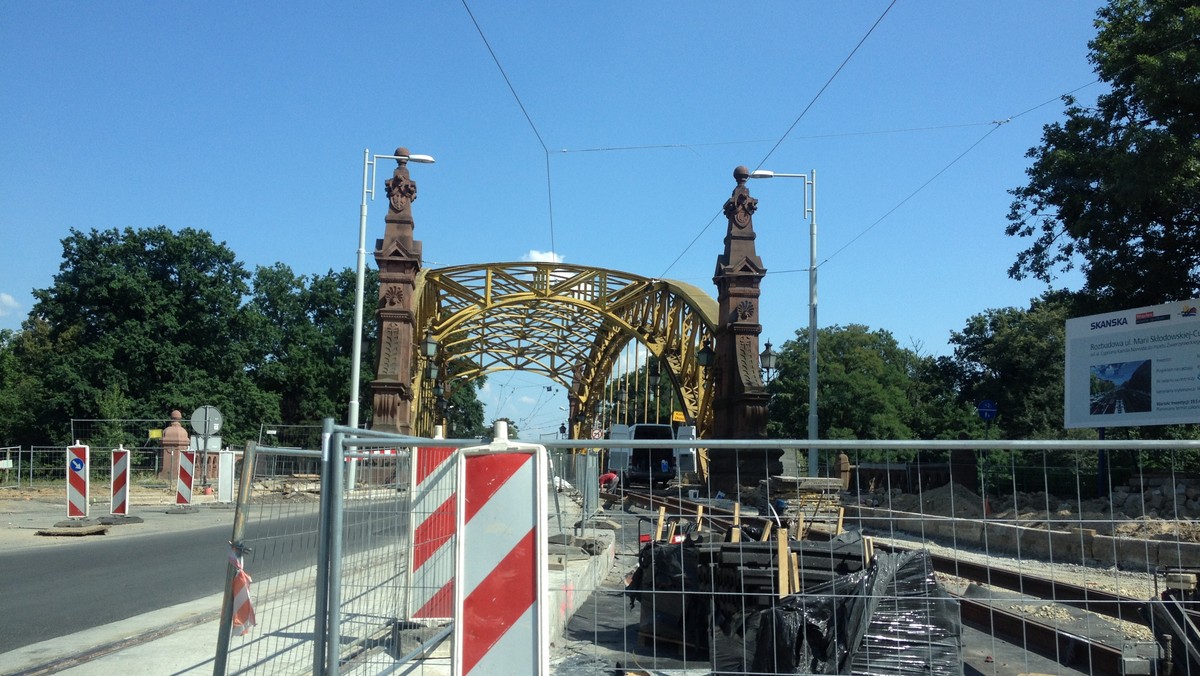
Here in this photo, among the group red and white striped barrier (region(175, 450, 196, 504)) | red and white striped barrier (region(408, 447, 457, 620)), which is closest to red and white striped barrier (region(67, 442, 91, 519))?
red and white striped barrier (region(175, 450, 196, 504))

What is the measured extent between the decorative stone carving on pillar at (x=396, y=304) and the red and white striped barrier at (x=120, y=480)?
304 inches

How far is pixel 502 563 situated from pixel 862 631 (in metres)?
2.23

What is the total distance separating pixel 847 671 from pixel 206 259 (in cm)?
5626

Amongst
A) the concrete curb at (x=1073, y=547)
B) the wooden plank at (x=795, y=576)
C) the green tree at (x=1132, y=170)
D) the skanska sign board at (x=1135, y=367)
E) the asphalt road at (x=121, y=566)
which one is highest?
the green tree at (x=1132, y=170)

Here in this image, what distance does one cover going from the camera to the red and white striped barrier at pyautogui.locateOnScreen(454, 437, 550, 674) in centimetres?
402

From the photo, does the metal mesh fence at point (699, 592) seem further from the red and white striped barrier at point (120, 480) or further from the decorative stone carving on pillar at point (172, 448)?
the decorative stone carving on pillar at point (172, 448)

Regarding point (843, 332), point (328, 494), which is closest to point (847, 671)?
point (328, 494)

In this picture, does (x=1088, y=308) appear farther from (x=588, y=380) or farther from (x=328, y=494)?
(x=588, y=380)

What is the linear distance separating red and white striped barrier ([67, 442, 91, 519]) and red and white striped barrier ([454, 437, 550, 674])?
16702 mm

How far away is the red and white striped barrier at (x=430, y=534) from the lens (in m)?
4.94

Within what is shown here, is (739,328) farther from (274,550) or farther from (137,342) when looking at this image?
(137,342)

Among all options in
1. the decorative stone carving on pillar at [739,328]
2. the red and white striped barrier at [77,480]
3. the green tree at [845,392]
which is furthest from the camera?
the green tree at [845,392]

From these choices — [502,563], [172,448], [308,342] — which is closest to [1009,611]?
[502,563]

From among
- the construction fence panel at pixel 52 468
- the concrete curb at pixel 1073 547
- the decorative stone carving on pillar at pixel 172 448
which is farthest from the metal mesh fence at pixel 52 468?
the concrete curb at pixel 1073 547
